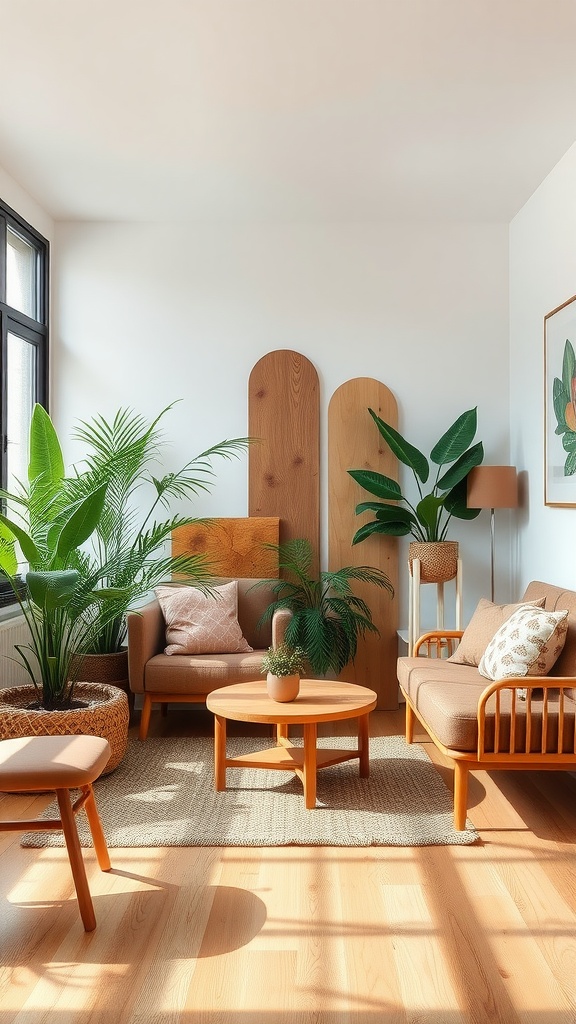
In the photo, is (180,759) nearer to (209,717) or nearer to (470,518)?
(209,717)

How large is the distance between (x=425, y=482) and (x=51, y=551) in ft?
7.84

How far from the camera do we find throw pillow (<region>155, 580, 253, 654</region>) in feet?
15.6

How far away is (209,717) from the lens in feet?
17.4

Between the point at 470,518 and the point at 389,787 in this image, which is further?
Answer: the point at 470,518

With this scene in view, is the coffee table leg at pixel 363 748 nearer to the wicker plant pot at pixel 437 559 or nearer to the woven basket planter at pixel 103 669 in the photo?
the wicker plant pot at pixel 437 559

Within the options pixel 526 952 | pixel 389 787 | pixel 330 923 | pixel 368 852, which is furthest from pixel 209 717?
pixel 526 952

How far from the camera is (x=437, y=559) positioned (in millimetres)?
4969

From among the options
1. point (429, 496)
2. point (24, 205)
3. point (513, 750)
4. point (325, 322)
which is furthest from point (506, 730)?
point (24, 205)

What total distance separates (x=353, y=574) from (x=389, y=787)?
1660 millimetres

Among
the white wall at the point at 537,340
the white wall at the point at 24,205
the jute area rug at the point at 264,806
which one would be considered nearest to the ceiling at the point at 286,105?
the white wall at the point at 24,205

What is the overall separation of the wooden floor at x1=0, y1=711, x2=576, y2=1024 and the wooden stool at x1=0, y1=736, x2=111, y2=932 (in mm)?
173

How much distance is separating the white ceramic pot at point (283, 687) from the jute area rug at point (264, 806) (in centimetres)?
41

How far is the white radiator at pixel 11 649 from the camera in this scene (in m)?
4.35

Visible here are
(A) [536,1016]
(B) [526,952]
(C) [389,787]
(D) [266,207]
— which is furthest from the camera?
(D) [266,207]
